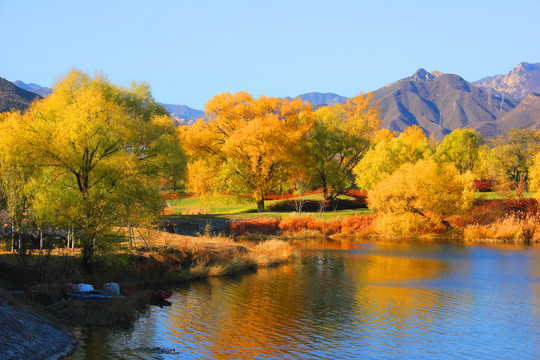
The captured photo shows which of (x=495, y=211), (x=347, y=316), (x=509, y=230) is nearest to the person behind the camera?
(x=347, y=316)

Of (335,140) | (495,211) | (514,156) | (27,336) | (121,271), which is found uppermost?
(514,156)

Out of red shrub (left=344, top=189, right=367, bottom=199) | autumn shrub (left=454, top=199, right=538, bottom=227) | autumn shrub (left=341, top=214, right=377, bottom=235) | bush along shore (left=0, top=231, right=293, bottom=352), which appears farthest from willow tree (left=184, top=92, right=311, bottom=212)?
autumn shrub (left=454, top=199, right=538, bottom=227)

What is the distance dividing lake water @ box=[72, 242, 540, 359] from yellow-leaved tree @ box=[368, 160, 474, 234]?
49.1 feet

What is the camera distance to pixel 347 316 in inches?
720

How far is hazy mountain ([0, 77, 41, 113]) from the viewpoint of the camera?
7294 centimetres

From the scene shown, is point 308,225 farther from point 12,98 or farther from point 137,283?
point 12,98

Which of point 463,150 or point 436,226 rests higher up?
point 463,150

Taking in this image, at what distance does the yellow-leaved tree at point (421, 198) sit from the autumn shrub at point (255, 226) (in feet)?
32.8

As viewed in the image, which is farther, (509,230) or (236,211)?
(236,211)

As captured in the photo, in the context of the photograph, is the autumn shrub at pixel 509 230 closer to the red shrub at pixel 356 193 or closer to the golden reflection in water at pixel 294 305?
the golden reflection in water at pixel 294 305

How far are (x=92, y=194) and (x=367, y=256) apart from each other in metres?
19.9

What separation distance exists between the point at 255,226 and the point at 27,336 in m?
32.9

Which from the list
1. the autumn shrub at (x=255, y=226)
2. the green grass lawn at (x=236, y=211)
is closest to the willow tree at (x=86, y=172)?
the autumn shrub at (x=255, y=226)

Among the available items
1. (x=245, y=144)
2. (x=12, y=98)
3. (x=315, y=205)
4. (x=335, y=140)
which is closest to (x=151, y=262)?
(x=245, y=144)
